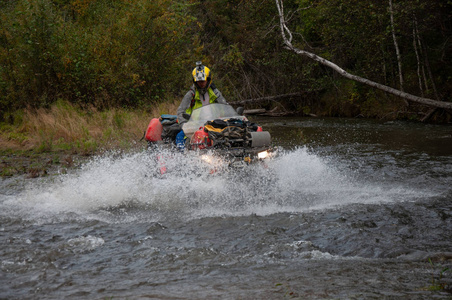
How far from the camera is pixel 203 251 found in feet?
19.0

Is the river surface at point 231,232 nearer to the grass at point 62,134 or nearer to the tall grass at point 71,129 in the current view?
the grass at point 62,134

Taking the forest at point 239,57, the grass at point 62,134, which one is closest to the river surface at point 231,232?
the grass at point 62,134

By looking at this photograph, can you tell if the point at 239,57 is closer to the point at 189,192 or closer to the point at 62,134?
the point at 62,134

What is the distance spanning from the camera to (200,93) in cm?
1049

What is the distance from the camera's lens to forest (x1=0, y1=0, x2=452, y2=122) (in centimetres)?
1881

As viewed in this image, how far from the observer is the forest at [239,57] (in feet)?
61.7

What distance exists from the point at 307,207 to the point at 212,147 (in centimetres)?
191

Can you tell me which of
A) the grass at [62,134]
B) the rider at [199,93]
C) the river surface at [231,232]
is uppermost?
the rider at [199,93]

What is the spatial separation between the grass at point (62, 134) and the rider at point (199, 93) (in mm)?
4298

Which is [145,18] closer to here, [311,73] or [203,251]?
[311,73]

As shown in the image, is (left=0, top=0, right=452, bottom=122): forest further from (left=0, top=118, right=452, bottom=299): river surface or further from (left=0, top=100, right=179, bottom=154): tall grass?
(left=0, top=118, right=452, bottom=299): river surface

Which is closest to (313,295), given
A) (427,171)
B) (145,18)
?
(427,171)

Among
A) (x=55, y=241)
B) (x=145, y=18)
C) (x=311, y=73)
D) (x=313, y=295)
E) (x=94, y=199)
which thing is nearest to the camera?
(x=313, y=295)

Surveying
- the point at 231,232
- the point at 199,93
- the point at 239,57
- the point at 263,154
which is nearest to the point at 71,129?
the point at 199,93
